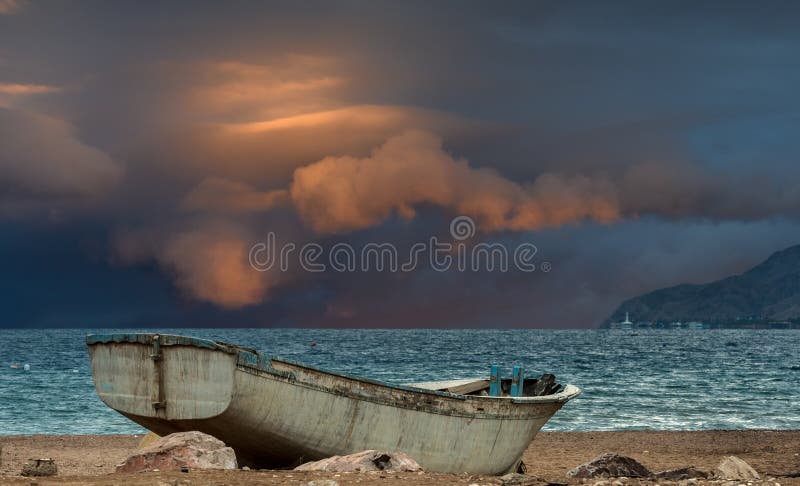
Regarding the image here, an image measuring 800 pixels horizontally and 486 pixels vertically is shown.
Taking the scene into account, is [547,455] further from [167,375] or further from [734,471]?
[167,375]

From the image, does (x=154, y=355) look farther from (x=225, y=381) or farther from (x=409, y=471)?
(x=409, y=471)

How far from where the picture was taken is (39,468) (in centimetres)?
1271

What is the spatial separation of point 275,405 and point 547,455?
37.9 feet

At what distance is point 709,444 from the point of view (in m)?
25.3

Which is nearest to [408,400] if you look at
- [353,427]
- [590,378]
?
[353,427]

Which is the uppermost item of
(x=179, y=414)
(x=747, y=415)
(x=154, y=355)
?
(x=154, y=355)

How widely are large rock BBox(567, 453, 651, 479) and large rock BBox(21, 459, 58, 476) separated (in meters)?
8.78

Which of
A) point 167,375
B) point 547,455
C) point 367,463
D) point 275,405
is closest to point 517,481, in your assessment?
point 367,463

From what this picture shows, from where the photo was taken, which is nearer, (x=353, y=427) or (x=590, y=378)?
(x=353, y=427)

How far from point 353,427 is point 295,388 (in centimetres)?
128

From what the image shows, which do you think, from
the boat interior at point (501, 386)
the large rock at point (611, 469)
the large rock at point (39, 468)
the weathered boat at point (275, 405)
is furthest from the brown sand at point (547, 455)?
the boat interior at point (501, 386)

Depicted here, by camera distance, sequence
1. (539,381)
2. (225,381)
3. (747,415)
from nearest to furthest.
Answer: (225,381) < (539,381) < (747,415)

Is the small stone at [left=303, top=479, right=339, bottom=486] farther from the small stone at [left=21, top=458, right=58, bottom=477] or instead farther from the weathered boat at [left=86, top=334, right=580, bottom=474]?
the small stone at [left=21, top=458, right=58, bottom=477]

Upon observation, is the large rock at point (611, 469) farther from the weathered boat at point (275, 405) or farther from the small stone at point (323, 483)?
the small stone at point (323, 483)
